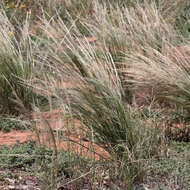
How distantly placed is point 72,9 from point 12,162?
16.5 feet

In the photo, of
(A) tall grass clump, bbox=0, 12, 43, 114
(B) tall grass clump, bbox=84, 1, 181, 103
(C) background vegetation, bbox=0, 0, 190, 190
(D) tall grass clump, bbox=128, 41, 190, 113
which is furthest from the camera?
(B) tall grass clump, bbox=84, 1, 181, 103

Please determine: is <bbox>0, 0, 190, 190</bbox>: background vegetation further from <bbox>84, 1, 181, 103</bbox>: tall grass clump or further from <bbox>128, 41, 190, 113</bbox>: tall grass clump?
<bbox>84, 1, 181, 103</bbox>: tall grass clump

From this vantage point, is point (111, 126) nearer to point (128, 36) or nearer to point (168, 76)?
point (168, 76)

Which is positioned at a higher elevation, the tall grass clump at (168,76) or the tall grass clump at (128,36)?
the tall grass clump at (128,36)

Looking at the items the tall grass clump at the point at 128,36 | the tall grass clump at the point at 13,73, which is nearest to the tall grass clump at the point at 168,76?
the tall grass clump at the point at 128,36

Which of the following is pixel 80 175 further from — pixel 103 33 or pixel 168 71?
pixel 103 33

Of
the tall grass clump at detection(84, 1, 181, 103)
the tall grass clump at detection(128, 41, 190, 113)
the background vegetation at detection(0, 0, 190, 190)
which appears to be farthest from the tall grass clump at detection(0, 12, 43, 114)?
the tall grass clump at detection(128, 41, 190, 113)

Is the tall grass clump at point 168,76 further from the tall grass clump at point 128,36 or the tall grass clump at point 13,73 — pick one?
the tall grass clump at point 13,73

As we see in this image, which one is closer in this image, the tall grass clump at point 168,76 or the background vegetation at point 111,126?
the background vegetation at point 111,126

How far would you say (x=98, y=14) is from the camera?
20.3ft

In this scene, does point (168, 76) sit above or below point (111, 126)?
above

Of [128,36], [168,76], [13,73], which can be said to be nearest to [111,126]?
[168,76]

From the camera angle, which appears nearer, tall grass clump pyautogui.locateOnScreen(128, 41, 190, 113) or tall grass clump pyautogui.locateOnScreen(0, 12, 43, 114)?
tall grass clump pyautogui.locateOnScreen(128, 41, 190, 113)

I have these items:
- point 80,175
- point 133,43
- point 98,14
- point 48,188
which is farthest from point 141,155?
point 98,14
